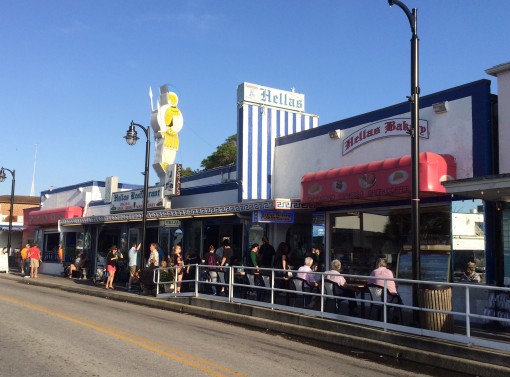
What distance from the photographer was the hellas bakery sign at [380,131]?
14251 mm

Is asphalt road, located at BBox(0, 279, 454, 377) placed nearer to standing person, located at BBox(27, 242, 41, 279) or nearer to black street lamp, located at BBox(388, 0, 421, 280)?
black street lamp, located at BBox(388, 0, 421, 280)

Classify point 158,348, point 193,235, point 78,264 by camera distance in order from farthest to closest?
point 78,264
point 193,235
point 158,348

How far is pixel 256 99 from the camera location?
20.9 meters

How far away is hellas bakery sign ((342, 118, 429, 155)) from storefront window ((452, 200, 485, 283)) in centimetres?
232

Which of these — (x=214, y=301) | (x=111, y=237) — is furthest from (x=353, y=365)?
(x=111, y=237)

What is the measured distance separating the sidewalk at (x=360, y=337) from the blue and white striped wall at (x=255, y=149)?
18.6 feet

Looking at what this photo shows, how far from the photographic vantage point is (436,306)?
9.40m

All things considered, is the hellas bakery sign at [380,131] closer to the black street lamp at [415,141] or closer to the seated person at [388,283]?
the black street lamp at [415,141]

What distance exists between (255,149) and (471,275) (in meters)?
9.92

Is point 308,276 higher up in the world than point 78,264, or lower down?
higher up

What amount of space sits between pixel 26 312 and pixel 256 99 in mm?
11423

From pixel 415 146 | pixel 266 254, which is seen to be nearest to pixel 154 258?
pixel 266 254

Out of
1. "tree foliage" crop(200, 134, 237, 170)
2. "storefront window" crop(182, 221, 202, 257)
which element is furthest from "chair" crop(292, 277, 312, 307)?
"tree foliage" crop(200, 134, 237, 170)

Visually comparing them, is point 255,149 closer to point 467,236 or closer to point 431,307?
point 467,236
